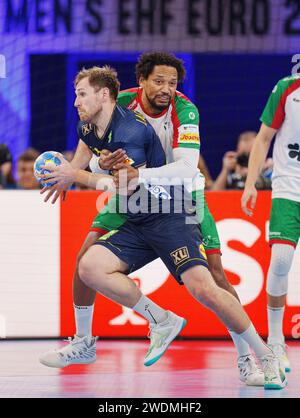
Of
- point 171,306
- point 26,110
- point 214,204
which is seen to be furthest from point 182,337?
point 26,110

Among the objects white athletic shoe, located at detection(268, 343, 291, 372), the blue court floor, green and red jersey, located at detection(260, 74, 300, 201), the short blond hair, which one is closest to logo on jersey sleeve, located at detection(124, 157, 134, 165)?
the short blond hair

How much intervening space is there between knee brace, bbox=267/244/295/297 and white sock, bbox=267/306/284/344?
0.37 ft

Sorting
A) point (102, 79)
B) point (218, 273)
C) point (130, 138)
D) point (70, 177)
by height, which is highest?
point (102, 79)

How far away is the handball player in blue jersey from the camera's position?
5375mm

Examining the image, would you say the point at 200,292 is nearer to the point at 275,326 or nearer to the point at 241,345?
the point at 241,345

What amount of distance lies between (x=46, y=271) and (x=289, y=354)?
2145 millimetres

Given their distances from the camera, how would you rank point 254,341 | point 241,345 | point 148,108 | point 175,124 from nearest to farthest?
point 254,341 → point 241,345 → point 175,124 → point 148,108

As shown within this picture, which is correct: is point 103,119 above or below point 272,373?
above

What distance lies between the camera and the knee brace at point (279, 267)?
607 cm

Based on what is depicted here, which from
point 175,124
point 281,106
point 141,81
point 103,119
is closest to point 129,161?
point 103,119

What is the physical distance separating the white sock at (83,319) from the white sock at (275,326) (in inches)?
45.7

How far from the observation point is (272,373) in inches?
212

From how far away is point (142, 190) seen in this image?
565 centimetres

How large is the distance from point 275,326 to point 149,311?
975mm
